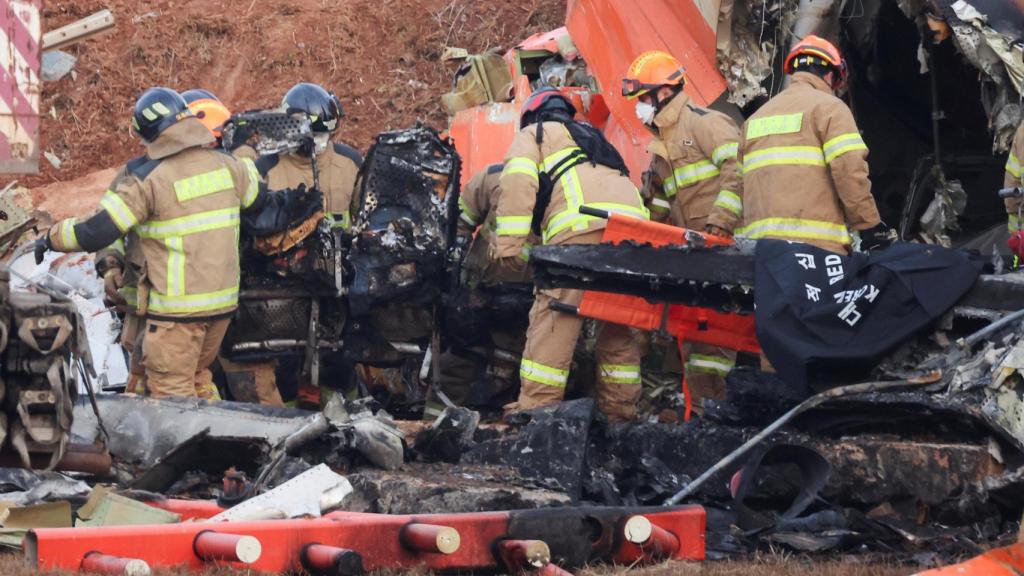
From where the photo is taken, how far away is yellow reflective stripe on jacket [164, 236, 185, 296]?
8000mm

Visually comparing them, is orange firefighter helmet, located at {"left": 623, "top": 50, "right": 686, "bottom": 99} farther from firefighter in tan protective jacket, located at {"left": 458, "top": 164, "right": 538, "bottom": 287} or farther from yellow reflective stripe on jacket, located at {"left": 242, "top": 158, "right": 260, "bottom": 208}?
yellow reflective stripe on jacket, located at {"left": 242, "top": 158, "right": 260, "bottom": 208}

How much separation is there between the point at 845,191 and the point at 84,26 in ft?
13.5

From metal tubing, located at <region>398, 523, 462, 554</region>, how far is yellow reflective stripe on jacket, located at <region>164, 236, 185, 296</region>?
375 cm

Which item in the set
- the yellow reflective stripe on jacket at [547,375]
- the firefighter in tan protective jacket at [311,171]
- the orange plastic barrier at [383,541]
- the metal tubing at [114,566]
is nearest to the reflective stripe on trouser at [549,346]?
the yellow reflective stripe on jacket at [547,375]

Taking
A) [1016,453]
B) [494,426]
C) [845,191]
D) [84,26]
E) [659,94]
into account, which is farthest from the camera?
[659,94]

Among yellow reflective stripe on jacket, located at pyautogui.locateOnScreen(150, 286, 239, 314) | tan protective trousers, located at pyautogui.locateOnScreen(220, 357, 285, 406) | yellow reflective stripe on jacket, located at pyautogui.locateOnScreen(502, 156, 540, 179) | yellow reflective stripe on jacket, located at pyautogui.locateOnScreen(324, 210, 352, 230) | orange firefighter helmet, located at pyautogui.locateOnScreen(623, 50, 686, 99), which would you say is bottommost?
tan protective trousers, located at pyautogui.locateOnScreen(220, 357, 285, 406)

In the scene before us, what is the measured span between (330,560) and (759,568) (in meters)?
1.46

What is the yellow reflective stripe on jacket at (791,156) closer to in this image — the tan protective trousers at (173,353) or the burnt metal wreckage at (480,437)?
the burnt metal wreckage at (480,437)

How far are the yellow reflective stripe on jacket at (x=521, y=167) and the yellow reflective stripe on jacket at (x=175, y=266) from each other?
178 cm

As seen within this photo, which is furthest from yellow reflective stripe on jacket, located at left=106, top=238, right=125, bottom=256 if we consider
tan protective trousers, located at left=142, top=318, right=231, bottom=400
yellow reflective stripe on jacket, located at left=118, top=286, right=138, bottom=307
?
tan protective trousers, located at left=142, top=318, right=231, bottom=400

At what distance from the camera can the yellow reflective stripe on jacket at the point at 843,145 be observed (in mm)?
7492

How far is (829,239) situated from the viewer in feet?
25.0

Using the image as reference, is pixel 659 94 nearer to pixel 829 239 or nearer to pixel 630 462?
pixel 829 239

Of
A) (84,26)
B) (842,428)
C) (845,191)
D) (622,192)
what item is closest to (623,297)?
(622,192)
